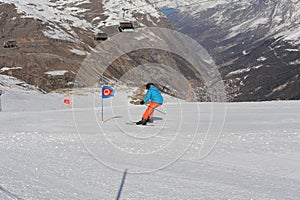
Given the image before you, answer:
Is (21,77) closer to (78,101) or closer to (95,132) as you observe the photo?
(78,101)

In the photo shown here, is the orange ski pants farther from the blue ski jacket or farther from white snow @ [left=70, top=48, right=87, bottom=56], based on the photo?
white snow @ [left=70, top=48, right=87, bottom=56]

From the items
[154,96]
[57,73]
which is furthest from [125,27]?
[57,73]

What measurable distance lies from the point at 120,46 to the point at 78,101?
491 ft

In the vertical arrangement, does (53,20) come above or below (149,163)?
above

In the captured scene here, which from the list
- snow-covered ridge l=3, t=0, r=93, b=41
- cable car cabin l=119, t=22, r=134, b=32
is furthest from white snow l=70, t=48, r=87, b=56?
cable car cabin l=119, t=22, r=134, b=32

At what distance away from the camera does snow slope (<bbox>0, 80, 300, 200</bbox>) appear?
5785 mm

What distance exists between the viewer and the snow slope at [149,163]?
5.79 meters

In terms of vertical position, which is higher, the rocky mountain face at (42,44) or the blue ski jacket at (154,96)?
the rocky mountain face at (42,44)

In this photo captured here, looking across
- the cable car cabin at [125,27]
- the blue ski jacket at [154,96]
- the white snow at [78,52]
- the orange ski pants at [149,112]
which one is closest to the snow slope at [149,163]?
the orange ski pants at [149,112]

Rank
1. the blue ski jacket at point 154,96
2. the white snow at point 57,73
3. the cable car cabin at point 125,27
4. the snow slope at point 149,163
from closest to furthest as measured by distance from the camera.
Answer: the snow slope at point 149,163 → the blue ski jacket at point 154,96 → the cable car cabin at point 125,27 → the white snow at point 57,73

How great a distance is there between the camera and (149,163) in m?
7.86

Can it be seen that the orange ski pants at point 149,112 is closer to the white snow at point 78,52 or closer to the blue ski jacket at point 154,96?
the blue ski jacket at point 154,96

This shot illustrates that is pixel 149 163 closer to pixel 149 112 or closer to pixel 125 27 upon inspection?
pixel 149 112

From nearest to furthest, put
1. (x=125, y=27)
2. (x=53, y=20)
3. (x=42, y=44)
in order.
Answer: (x=125, y=27), (x=42, y=44), (x=53, y=20)
